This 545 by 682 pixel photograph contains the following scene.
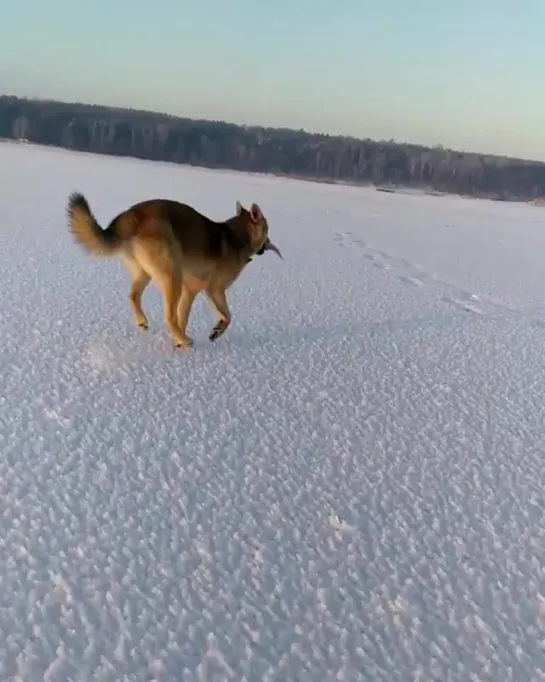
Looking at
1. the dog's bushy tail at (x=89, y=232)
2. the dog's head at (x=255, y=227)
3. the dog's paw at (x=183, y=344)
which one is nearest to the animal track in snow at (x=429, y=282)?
the dog's head at (x=255, y=227)

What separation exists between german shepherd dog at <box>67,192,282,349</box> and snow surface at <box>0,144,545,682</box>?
198 millimetres

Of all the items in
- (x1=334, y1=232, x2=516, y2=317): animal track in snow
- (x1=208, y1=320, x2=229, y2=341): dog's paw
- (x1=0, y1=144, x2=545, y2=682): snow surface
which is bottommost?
(x1=0, y1=144, x2=545, y2=682): snow surface

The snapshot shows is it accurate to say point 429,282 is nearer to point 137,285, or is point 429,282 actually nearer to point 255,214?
point 255,214

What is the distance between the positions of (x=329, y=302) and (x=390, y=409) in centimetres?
203

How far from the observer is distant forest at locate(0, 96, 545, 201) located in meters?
58.4

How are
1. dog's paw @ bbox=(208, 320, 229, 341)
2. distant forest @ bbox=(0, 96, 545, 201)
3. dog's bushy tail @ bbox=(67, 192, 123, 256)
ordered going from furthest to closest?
distant forest @ bbox=(0, 96, 545, 201) → dog's paw @ bbox=(208, 320, 229, 341) → dog's bushy tail @ bbox=(67, 192, 123, 256)

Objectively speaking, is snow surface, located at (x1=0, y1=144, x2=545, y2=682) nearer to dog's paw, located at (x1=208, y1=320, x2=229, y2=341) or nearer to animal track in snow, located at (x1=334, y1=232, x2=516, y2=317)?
dog's paw, located at (x1=208, y1=320, x2=229, y2=341)

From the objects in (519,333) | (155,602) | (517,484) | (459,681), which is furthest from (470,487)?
(519,333)

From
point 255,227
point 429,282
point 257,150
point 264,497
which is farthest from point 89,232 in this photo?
point 257,150

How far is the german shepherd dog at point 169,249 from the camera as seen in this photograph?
2947 mm

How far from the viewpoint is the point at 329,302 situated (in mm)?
4648

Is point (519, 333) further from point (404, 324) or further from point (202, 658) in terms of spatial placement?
point (202, 658)

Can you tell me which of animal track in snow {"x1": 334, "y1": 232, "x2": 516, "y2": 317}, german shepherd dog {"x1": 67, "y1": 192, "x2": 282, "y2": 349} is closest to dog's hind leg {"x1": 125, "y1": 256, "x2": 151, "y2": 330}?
german shepherd dog {"x1": 67, "y1": 192, "x2": 282, "y2": 349}

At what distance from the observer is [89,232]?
2.94 metres
